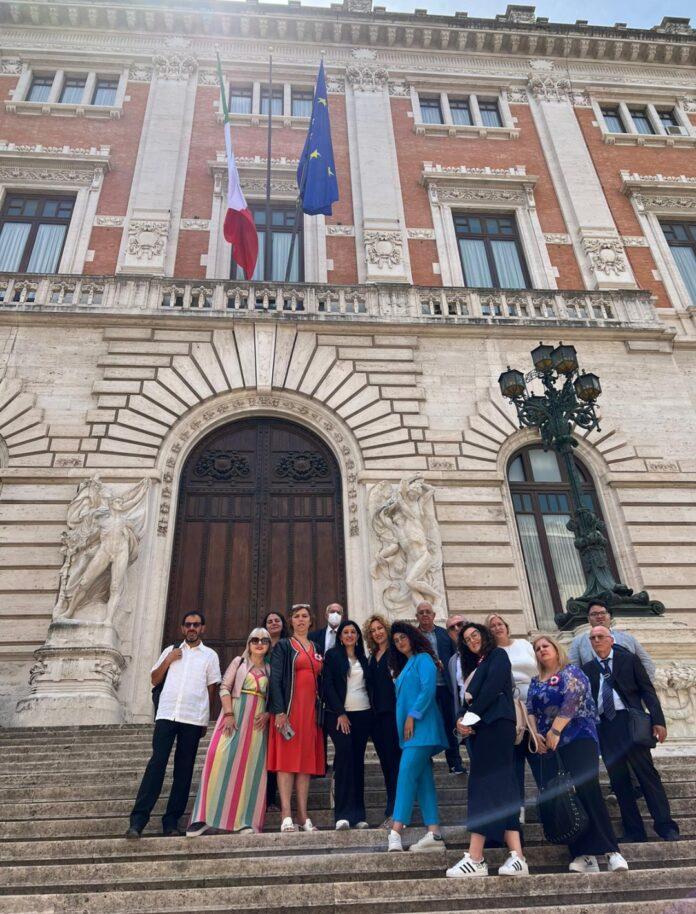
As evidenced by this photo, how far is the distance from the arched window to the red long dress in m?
7.32

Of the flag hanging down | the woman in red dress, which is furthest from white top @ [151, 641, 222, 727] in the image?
the flag hanging down

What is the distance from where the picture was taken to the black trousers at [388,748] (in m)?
5.54

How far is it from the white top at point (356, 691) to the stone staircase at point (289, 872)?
2.97ft

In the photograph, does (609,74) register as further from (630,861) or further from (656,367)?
(630,861)

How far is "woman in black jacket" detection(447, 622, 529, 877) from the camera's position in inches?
165

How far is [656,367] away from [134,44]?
55.0ft

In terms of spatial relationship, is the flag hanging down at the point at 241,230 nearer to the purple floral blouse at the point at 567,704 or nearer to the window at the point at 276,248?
the window at the point at 276,248

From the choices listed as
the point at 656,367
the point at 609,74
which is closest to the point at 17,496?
the point at 656,367

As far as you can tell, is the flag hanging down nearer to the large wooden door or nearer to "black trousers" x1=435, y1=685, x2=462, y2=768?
the large wooden door

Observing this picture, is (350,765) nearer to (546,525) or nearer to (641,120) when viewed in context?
(546,525)

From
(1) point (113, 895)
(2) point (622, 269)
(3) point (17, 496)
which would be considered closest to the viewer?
(1) point (113, 895)

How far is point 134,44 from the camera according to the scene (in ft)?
61.2

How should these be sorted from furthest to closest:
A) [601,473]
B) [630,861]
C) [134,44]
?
[134,44], [601,473], [630,861]

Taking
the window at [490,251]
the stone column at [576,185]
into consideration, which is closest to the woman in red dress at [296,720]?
the window at [490,251]
